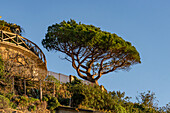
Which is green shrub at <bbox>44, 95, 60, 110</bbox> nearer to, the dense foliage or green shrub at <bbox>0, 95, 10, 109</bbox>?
green shrub at <bbox>0, 95, 10, 109</bbox>

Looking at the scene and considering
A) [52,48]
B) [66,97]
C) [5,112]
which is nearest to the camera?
[5,112]

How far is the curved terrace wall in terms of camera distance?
21.9 meters

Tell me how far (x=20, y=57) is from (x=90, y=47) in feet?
37.3

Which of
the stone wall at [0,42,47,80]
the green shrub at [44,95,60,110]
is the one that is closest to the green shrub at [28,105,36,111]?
the green shrub at [44,95,60,110]

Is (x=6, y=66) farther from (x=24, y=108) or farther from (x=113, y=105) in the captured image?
(x=113, y=105)

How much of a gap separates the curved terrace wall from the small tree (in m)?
8.03

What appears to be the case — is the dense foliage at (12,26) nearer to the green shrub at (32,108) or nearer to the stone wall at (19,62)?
the stone wall at (19,62)

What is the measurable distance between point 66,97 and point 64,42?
10221 mm

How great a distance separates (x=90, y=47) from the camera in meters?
33.5

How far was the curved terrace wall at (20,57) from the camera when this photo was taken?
21.9 m

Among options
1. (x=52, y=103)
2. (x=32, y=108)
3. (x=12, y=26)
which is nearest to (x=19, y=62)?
(x=52, y=103)

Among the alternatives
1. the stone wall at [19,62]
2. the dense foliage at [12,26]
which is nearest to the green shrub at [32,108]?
the stone wall at [19,62]

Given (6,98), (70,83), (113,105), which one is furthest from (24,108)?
(113,105)

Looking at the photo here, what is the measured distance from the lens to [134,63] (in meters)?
37.4
